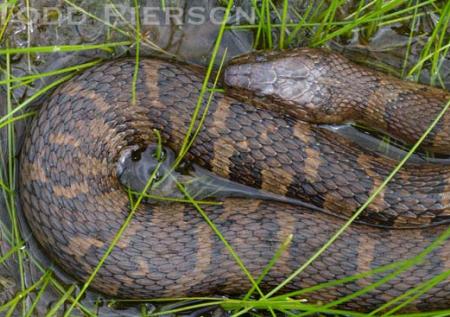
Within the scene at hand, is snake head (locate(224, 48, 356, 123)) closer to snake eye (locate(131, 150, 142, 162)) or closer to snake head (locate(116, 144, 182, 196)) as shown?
snake head (locate(116, 144, 182, 196))

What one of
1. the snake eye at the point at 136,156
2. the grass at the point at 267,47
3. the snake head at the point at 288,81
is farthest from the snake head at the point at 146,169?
Answer: the snake head at the point at 288,81

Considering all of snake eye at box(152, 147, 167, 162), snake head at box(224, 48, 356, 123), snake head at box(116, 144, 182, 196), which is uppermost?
snake head at box(224, 48, 356, 123)

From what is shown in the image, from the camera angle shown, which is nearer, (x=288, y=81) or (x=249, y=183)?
(x=288, y=81)

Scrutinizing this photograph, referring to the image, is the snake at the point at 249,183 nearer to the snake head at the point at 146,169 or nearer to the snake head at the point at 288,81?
the snake head at the point at 288,81

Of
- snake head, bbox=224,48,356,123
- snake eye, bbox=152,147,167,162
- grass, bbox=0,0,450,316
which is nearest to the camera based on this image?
grass, bbox=0,0,450,316

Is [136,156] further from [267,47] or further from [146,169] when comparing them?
[267,47]

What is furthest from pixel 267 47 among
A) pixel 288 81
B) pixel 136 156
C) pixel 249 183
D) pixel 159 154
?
pixel 136 156

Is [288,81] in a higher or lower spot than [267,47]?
Answer: lower

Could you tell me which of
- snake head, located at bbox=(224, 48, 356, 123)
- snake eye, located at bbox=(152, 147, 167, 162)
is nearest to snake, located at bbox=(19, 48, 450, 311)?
snake head, located at bbox=(224, 48, 356, 123)
